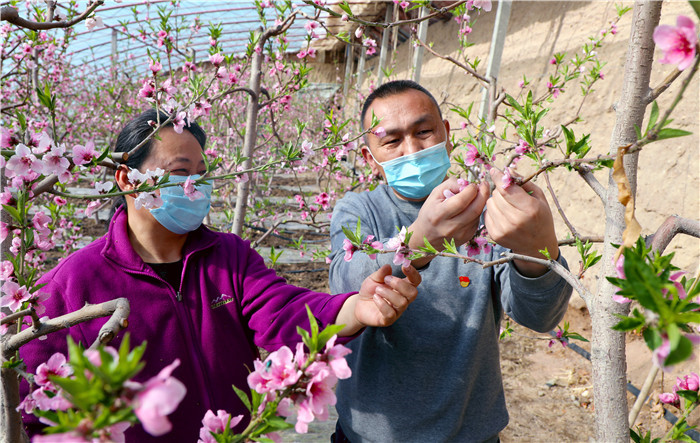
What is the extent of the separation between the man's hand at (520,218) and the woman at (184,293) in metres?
0.47

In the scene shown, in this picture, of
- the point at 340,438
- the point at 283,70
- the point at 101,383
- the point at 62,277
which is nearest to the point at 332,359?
the point at 101,383

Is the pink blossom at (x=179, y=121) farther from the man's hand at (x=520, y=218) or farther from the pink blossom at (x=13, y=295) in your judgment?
the man's hand at (x=520, y=218)

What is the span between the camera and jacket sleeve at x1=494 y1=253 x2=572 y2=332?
122 centimetres

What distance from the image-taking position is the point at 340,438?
6.13ft

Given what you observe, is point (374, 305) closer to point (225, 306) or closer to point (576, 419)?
point (225, 306)

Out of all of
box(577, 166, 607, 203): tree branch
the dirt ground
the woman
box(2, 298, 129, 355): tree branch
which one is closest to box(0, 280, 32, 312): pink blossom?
box(2, 298, 129, 355): tree branch

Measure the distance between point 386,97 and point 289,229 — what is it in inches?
237

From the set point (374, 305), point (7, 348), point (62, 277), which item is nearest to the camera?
point (7, 348)

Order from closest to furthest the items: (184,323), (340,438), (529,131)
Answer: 1. (529,131)
2. (184,323)
3. (340,438)

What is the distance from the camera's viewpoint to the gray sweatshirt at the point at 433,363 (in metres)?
1.56

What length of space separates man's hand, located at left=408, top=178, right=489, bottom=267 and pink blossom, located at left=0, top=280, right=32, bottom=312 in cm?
95

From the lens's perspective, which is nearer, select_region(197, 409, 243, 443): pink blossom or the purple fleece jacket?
select_region(197, 409, 243, 443): pink blossom

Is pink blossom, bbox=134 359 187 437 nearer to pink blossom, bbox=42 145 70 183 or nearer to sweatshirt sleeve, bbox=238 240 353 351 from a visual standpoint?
pink blossom, bbox=42 145 70 183

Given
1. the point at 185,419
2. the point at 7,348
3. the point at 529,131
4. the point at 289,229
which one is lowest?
the point at 289,229
